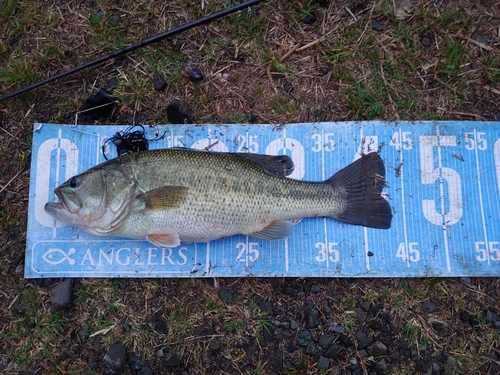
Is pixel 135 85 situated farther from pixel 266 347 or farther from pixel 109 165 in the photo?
pixel 266 347

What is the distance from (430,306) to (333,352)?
1.02m

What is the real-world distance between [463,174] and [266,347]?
8.35 ft

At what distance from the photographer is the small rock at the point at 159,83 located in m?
3.99

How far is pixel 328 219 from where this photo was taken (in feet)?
12.4

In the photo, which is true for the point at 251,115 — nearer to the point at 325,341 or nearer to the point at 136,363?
the point at 325,341

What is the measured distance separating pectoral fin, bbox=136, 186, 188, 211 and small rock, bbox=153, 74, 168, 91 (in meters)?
1.25

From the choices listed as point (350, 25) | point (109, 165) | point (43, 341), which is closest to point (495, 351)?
point (350, 25)

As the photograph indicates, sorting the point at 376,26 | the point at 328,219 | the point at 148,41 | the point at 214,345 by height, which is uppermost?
the point at 376,26

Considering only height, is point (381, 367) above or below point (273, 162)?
below

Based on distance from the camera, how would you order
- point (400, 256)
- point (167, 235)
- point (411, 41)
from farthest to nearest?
point (411, 41) < point (400, 256) < point (167, 235)

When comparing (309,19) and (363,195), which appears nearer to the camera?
(363,195)

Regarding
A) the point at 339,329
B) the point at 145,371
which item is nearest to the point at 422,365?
the point at 339,329

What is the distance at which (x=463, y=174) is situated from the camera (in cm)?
380

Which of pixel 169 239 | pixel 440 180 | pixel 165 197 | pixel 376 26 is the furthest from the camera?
pixel 376 26
